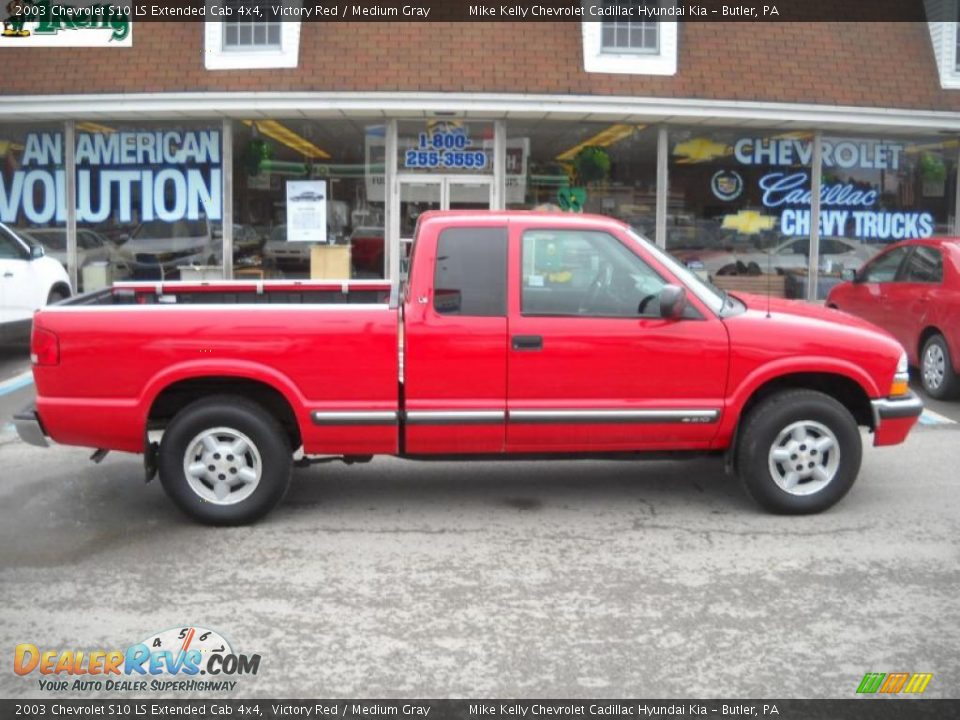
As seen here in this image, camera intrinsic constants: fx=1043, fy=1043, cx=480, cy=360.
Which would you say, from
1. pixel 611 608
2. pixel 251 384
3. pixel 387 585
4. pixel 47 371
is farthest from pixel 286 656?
pixel 47 371

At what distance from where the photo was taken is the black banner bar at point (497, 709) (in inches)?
153

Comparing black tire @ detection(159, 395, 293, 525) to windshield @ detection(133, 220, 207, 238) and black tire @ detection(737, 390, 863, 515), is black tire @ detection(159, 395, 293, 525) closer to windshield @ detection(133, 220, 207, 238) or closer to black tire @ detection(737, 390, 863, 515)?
black tire @ detection(737, 390, 863, 515)

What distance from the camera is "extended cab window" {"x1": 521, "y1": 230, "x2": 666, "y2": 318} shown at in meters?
6.16

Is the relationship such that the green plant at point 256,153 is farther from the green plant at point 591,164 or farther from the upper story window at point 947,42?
the upper story window at point 947,42

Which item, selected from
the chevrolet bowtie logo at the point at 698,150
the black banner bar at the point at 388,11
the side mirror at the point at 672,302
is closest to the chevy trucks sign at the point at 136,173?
the black banner bar at the point at 388,11

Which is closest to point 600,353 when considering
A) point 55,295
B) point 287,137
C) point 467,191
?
point 55,295

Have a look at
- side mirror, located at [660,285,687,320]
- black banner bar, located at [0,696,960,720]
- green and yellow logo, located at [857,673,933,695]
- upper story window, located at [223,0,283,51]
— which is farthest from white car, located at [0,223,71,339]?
green and yellow logo, located at [857,673,933,695]

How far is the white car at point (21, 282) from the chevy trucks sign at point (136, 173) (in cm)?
318

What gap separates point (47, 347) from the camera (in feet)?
19.6

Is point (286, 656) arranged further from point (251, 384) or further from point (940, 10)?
point (940, 10)

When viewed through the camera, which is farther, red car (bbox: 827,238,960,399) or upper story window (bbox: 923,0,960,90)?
upper story window (bbox: 923,0,960,90)

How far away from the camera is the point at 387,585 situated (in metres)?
5.21

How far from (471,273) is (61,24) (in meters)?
11.2

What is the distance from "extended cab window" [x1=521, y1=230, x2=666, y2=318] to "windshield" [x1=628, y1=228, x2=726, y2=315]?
12cm
